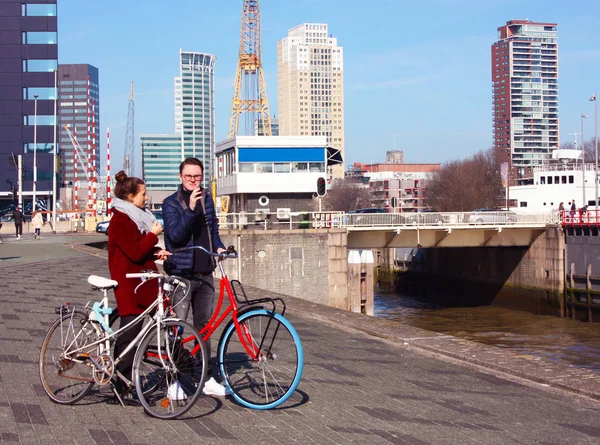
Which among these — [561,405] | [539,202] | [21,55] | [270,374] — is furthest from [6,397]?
[21,55]

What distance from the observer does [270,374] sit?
6379mm

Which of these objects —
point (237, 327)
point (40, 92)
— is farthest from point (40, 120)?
point (237, 327)

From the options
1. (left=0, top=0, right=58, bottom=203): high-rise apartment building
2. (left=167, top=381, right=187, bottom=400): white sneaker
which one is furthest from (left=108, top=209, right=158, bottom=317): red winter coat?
(left=0, top=0, right=58, bottom=203): high-rise apartment building

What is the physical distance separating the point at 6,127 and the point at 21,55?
7.50m

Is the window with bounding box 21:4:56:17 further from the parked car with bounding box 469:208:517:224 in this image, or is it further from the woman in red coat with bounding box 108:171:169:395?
the woman in red coat with bounding box 108:171:169:395

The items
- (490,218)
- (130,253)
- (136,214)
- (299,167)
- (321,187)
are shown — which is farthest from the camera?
(299,167)

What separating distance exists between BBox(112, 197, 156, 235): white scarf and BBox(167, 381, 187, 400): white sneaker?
1.24m

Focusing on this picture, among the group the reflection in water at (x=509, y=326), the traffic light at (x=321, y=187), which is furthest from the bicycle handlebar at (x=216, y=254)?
the traffic light at (x=321, y=187)

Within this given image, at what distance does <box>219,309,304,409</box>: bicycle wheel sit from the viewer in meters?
6.21

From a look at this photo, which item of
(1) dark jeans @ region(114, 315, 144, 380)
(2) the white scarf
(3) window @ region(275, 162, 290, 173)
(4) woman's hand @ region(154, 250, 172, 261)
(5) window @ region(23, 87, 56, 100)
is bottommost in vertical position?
(1) dark jeans @ region(114, 315, 144, 380)

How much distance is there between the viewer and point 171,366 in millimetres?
6094

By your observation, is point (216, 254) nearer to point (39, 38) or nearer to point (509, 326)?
point (509, 326)

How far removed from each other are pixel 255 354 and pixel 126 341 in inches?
38.9

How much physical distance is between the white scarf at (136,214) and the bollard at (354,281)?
88.1 feet
